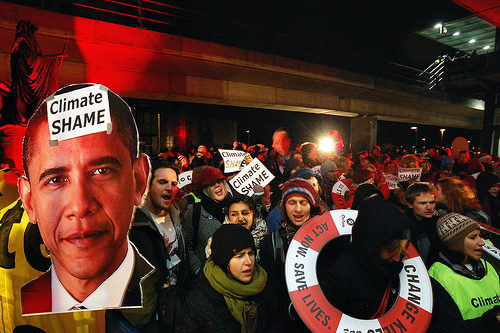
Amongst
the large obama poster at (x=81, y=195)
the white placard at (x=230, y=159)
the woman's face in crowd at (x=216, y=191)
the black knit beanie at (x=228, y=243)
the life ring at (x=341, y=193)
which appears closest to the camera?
the large obama poster at (x=81, y=195)

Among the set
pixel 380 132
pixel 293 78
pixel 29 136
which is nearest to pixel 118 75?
pixel 293 78

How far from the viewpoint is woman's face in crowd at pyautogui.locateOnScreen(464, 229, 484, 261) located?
79.8 inches

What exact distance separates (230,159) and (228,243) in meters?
3.49

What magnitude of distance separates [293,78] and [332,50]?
330cm

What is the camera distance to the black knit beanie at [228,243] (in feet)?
6.32

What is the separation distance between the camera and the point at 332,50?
12.9 meters

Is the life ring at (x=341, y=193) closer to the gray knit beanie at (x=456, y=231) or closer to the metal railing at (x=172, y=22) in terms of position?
the gray knit beanie at (x=456, y=231)

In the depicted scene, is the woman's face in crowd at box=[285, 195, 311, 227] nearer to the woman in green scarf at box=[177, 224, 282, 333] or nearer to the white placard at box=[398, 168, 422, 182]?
the woman in green scarf at box=[177, 224, 282, 333]

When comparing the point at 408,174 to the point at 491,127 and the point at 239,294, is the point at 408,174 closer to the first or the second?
the point at 239,294

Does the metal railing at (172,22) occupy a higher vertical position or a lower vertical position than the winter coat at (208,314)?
higher

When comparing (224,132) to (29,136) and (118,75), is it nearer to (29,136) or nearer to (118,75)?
(118,75)

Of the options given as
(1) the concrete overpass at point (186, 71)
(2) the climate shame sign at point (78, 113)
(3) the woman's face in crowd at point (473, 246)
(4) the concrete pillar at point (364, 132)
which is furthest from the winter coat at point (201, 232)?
(4) the concrete pillar at point (364, 132)

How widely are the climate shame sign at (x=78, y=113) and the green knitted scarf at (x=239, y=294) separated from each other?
115 centimetres

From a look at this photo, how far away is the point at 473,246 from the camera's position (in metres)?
2.04
